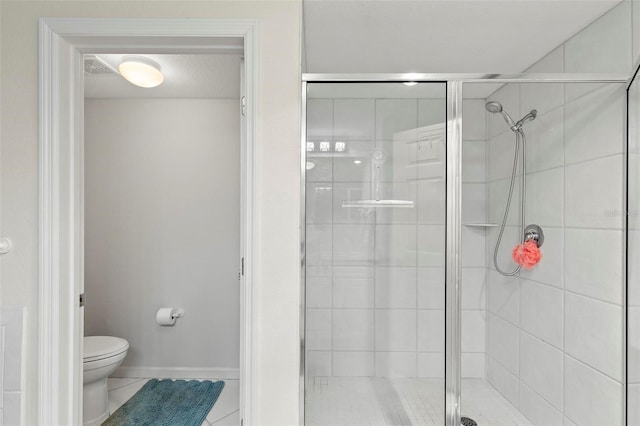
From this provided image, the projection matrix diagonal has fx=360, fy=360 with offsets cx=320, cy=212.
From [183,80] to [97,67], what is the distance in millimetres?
550

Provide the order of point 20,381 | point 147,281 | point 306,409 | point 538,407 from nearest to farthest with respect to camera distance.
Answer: point 20,381
point 306,409
point 538,407
point 147,281

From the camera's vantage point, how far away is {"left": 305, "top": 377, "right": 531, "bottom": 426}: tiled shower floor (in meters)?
1.70

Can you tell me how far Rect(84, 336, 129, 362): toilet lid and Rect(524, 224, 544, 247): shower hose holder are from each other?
264cm

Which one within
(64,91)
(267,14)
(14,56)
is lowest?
(64,91)

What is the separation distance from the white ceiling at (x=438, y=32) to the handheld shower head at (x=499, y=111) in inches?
15.1

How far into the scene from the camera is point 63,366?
158 cm

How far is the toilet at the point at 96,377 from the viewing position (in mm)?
2244

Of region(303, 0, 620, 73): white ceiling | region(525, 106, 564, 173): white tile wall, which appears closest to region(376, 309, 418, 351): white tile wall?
region(525, 106, 564, 173): white tile wall

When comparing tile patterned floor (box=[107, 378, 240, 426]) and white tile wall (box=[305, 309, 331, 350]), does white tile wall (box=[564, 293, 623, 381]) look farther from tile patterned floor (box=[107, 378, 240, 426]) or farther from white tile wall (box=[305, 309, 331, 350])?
tile patterned floor (box=[107, 378, 240, 426])

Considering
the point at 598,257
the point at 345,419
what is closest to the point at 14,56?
the point at 345,419

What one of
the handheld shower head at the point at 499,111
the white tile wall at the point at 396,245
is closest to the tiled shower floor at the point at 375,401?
the white tile wall at the point at 396,245

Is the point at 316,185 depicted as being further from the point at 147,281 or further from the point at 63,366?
the point at 147,281

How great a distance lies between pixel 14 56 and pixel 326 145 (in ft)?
4.55

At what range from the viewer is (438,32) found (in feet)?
6.13
